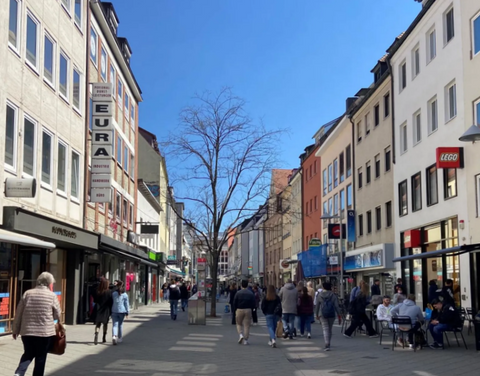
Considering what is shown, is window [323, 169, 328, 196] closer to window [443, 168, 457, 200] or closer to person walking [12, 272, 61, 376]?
window [443, 168, 457, 200]

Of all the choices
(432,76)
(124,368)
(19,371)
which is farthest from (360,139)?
(19,371)

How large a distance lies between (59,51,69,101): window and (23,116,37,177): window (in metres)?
3.30

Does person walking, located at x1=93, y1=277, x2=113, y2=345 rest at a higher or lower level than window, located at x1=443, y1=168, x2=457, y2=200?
lower

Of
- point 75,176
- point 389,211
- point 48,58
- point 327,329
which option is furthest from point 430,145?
point 48,58

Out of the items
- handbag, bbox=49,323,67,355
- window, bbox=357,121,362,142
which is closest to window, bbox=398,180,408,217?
window, bbox=357,121,362,142

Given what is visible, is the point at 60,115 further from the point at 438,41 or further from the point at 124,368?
the point at 438,41

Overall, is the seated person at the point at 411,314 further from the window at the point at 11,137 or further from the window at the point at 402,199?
the window at the point at 402,199

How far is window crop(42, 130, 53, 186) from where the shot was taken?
19023 millimetres

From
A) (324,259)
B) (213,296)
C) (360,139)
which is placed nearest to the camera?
(213,296)

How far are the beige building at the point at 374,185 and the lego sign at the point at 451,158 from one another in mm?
9252

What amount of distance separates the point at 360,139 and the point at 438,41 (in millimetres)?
14009


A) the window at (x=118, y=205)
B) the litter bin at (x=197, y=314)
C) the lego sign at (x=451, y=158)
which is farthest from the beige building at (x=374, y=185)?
the window at (x=118, y=205)

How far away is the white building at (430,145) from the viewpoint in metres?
21.8

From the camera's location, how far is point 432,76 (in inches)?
969
